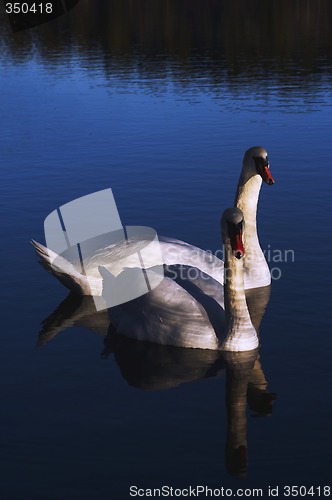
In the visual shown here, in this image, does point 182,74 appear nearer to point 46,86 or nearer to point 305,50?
point 46,86

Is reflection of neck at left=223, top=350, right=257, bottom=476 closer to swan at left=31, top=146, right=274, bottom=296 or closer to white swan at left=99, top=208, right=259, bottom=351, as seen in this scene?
white swan at left=99, top=208, right=259, bottom=351

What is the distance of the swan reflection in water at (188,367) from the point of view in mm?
14898

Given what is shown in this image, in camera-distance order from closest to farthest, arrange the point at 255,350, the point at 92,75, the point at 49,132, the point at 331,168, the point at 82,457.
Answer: the point at 82,457
the point at 255,350
the point at 331,168
the point at 49,132
the point at 92,75

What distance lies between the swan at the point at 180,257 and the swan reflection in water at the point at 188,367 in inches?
31.1

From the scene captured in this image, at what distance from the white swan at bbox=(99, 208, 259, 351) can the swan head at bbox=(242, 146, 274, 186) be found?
3225 millimetres

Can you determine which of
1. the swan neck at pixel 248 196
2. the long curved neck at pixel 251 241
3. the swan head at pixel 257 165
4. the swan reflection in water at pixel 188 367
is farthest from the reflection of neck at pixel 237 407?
the swan head at pixel 257 165

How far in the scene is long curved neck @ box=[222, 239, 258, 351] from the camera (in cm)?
1650

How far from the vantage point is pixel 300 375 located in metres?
15.9

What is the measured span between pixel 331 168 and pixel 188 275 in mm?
13182

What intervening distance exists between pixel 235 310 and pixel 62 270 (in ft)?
12.3

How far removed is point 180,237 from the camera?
23141 millimetres

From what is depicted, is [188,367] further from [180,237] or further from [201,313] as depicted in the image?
[180,237]

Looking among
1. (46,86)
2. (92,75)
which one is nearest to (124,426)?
(46,86)

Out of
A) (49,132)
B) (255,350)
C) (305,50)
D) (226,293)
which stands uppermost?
(226,293)
